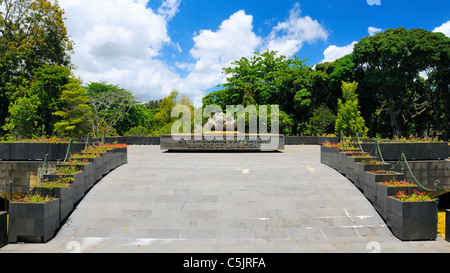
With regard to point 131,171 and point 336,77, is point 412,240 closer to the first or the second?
point 131,171

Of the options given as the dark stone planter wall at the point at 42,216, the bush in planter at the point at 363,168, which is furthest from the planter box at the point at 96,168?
the bush in planter at the point at 363,168

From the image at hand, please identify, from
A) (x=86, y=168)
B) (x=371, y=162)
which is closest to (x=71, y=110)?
(x=86, y=168)

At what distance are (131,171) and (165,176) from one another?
1633 mm

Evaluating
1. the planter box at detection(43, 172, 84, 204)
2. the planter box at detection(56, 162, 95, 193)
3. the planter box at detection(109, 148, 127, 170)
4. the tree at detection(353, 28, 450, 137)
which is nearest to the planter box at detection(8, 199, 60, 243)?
the planter box at detection(43, 172, 84, 204)

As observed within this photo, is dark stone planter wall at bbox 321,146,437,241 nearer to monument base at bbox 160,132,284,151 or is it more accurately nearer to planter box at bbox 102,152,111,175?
planter box at bbox 102,152,111,175

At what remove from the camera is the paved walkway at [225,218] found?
6.64 meters

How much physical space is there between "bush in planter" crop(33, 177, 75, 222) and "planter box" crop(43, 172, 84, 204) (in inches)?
6.8

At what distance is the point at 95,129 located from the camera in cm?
4044

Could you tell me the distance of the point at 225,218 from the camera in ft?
25.7

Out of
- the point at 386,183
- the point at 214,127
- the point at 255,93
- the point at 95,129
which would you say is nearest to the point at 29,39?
the point at 95,129

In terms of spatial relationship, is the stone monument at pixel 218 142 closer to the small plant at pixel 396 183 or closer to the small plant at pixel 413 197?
the small plant at pixel 396 183

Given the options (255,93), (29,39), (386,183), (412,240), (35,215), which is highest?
(29,39)

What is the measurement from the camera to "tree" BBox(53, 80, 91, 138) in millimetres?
32344

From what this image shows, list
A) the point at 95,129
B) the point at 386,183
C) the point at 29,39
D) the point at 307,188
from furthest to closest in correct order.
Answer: the point at 95,129 < the point at 29,39 < the point at 307,188 < the point at 386,183
